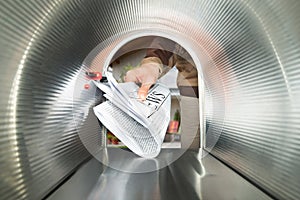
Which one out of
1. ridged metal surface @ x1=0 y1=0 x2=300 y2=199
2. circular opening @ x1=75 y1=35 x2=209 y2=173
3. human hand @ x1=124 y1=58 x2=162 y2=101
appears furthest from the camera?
human hand @ x1=124 y1=58 x2=162 y2=101

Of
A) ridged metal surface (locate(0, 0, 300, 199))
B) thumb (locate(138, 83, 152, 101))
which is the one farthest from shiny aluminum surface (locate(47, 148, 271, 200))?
thumb (locate(138, 83, 152, 101))

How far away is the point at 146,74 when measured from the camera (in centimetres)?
97

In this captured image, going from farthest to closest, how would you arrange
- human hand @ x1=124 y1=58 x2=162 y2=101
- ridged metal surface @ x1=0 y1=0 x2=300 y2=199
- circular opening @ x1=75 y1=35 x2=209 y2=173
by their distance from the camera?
human hand @ x1=124 y1=58 x2=162 y2=101 → circular opening @ x1=75 y1=35 x2=209 y2=173 → ridged metal surface @ x1=0 y1=0 x2=300 y2=199

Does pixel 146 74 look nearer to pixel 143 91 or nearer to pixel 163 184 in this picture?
pixel 143 91

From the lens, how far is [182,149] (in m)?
0.98

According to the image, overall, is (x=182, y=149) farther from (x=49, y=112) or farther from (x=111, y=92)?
(x=49, y=112)

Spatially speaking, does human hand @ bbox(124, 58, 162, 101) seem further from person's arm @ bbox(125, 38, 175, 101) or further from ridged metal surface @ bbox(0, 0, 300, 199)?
ridged metal surface @ bbox(0, 0, 300, 199)

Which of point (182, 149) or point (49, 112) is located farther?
point (182, 149)

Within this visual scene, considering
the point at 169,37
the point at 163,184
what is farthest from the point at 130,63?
the point at 163,184

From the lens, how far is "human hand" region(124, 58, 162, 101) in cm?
Answer: 95

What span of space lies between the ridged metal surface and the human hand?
121 mm

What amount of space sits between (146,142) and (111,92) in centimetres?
22

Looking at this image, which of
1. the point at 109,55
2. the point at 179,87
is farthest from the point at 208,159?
the point at 109,55

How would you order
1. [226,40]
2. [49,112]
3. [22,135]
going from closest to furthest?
[22,135]
[49,112]
[226,40]
